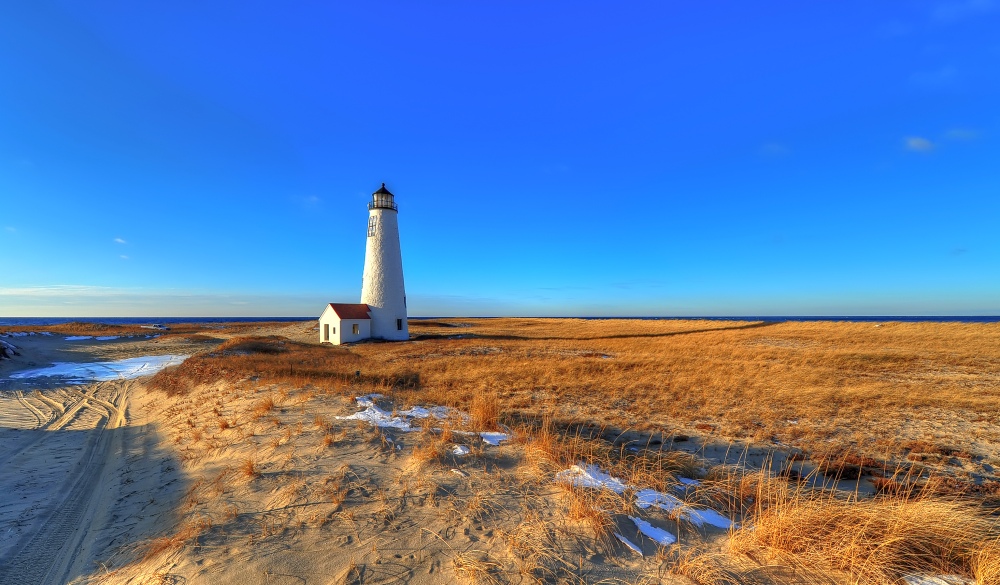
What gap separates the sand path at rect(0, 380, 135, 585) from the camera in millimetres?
4941

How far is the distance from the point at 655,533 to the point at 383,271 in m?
32.2

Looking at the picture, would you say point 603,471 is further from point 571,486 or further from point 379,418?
point 379,418

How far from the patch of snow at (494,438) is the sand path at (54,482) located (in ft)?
17.1

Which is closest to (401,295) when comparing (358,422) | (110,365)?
(110,365)

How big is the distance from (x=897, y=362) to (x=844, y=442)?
704 inches

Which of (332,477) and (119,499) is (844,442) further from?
(119,499)

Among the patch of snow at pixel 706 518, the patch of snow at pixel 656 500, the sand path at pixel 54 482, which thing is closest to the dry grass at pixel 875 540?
the patch of snow at pixel 706 518

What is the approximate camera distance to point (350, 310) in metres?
33.8

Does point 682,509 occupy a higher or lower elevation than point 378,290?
lower

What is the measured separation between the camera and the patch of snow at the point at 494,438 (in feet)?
24.2

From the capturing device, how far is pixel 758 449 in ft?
28.9

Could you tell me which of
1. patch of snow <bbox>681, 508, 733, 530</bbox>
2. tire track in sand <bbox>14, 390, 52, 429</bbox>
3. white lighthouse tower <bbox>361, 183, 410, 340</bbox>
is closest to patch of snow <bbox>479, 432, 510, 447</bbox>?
patch of snow <bbox>681, 508, 733, 530</bbox>

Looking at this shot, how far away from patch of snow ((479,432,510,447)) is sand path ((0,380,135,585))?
17.1 feet

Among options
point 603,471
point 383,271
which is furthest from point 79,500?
point 383,271
